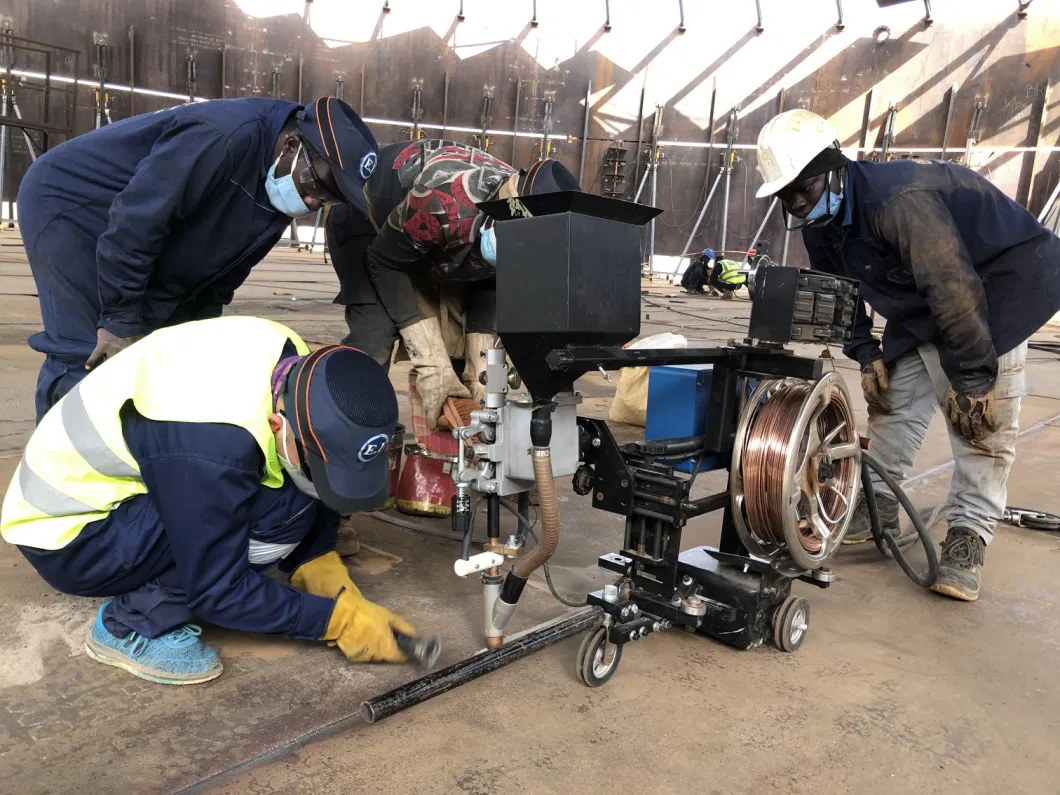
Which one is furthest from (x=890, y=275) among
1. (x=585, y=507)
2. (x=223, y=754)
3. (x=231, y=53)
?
(x=231, y=53)

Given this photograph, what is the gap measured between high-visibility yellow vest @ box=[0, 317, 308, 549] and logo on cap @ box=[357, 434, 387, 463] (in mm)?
212

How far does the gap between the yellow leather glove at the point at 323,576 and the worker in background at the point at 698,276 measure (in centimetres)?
1287

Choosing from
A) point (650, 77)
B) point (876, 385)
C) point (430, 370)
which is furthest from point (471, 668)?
point (650, 77)

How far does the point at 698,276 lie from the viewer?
14273 millimetres

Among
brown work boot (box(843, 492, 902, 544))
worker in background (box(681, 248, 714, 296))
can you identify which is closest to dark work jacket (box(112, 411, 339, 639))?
brown work boot (box(843, 492, 902, 544))

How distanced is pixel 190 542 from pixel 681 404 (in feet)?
4.07

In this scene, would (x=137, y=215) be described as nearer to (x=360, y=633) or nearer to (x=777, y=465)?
(x=360, y=633)

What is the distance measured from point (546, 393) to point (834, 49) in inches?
655

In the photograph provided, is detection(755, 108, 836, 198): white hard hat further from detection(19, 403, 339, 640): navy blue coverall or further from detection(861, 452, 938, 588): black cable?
detection(19, 403, 339, 640): navy blue coverall

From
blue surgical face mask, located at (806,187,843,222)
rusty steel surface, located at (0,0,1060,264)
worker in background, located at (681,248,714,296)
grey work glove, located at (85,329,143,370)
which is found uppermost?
rusty steel surface, located at (0,0,1060,264)

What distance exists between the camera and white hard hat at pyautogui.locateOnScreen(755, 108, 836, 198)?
2420 millimetres

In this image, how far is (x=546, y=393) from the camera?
169 cm

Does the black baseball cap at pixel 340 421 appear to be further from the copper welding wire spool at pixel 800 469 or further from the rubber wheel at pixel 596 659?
the copper welding wire spool at pixel 800 469

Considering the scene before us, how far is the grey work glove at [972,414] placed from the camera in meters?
2.42
